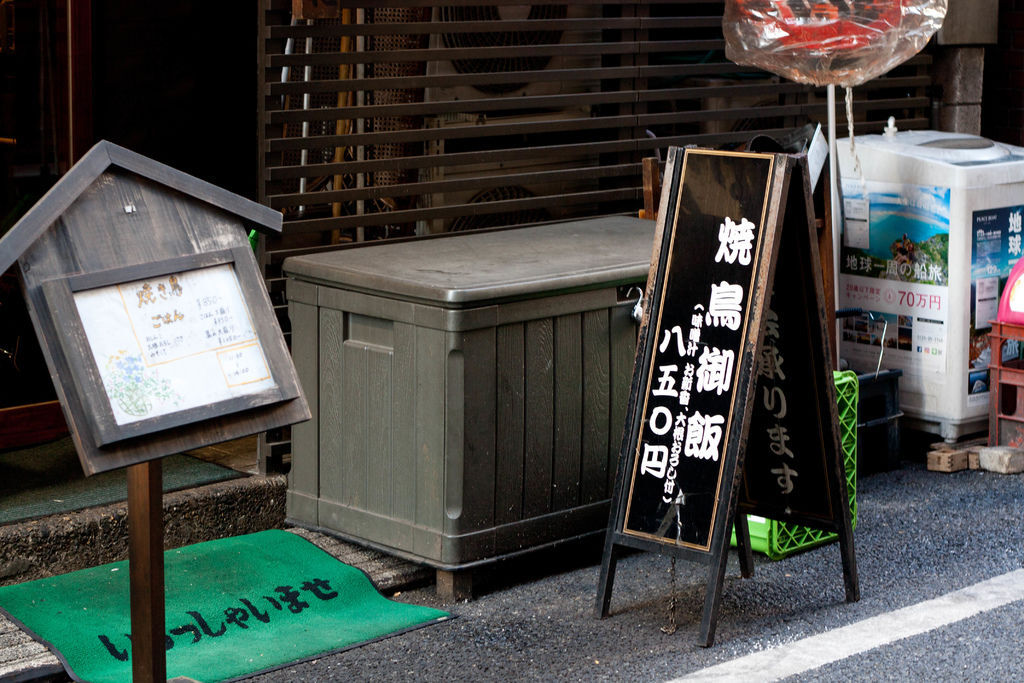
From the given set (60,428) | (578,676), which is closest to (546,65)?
(60,428)

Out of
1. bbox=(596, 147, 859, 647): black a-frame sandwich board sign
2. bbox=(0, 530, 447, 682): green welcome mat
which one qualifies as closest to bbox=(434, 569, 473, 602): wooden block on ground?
bbox=(0, 530, 447, 682): green welcome mat

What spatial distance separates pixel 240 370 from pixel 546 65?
11.5 ft

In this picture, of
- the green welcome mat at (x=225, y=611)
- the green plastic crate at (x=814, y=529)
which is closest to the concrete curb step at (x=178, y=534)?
the green welcome mat at (x=225, y=611)

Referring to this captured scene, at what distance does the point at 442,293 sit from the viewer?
496 cm

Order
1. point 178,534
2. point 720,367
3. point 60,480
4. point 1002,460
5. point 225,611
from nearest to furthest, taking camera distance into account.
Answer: point 720,367, point 225,611, point 178,534, point 60,480, point 1002,460

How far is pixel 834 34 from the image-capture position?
6414mm

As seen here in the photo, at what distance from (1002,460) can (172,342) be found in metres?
4.63

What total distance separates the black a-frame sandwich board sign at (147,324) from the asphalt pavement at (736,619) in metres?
1.25

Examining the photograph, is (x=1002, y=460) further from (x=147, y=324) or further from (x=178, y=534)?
(x=147, y=324)

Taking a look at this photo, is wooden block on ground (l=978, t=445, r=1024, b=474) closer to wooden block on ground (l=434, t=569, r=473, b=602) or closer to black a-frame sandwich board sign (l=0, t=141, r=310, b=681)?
wooden block on ground (l=434, t=569, r=473, b=602)

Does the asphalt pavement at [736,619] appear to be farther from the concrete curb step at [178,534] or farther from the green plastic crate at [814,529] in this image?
the concrete curb step at [178,534]

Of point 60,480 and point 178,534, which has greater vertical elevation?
point 60,480

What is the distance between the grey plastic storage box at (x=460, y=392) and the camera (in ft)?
16.6

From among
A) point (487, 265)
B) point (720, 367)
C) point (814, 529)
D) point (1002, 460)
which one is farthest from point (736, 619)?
point (1002, 460)
